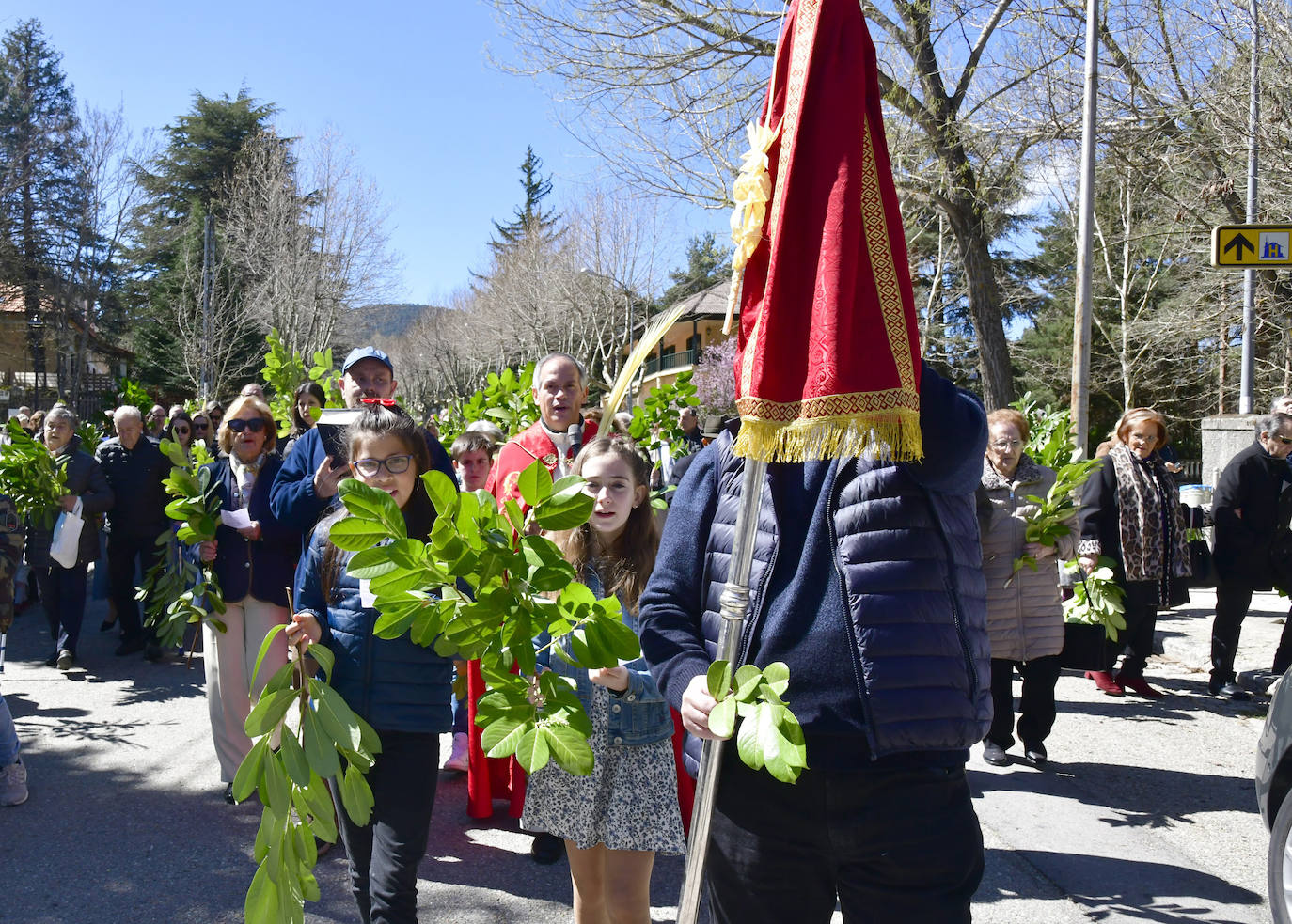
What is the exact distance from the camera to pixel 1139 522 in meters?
6.68

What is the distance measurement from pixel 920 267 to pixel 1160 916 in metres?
27.9

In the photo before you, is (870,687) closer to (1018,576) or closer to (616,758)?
(616,758)

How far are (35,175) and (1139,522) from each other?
35.3 meters

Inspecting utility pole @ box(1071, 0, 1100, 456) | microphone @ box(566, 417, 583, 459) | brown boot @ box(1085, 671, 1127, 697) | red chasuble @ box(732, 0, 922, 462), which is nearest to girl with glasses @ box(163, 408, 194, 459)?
microphone @ box(566, 417, 583, 459)

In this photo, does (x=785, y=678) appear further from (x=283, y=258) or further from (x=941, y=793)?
(x=283, y=258)

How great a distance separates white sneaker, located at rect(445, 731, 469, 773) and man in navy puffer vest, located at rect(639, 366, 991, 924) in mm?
3722

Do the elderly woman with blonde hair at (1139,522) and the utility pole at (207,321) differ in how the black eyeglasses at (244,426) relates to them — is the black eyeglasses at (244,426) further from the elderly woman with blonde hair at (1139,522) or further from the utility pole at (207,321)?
the utility pole at (207,321)

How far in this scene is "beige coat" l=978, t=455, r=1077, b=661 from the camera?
5109mm

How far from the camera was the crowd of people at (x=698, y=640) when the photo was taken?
6.06ft

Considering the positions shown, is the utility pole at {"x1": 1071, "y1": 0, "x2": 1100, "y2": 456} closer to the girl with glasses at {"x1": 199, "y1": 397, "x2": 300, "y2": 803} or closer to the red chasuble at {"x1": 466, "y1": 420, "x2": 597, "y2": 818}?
the red chasuble at {"x1": 466, "y1": 420, "x2": 597, "y2": 818}

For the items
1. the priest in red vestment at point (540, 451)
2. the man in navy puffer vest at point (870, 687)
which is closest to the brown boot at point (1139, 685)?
the priest in red vestment at point (540, 451)

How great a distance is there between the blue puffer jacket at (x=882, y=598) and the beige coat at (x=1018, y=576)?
3.31m

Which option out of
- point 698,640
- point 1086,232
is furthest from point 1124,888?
point 1086,232

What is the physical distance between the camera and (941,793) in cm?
187
